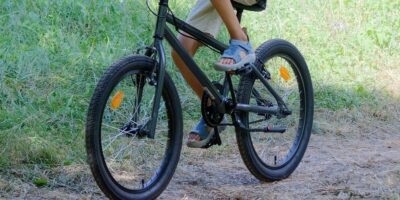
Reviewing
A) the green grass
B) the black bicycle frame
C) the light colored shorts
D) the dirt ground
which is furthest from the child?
the green grass

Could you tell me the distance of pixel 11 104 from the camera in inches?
236

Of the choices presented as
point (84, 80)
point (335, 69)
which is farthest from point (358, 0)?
point (84, 80)

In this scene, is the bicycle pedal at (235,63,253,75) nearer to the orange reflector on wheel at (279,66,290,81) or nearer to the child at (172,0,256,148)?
the child at (172,0,256,148)

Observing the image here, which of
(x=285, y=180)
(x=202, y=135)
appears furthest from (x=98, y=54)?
(x=285, y=180)

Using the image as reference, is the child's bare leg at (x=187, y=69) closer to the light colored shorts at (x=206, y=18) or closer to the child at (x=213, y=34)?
the child at (x=213, y=34)

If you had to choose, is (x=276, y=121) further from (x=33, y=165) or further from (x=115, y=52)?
(x=115, y=52)

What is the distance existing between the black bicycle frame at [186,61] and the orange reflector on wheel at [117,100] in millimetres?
185

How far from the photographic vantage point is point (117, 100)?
4301mm

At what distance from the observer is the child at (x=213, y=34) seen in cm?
481

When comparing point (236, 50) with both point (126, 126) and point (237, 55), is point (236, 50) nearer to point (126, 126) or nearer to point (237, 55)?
point (237, 55)

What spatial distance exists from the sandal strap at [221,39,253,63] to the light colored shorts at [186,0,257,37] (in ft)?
0.67

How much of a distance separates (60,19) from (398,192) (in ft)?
12.1

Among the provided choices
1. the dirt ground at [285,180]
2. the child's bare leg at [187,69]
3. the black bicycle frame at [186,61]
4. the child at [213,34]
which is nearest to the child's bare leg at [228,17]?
the child at [213,34]

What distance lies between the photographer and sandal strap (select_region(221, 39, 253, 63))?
15.8 ft
